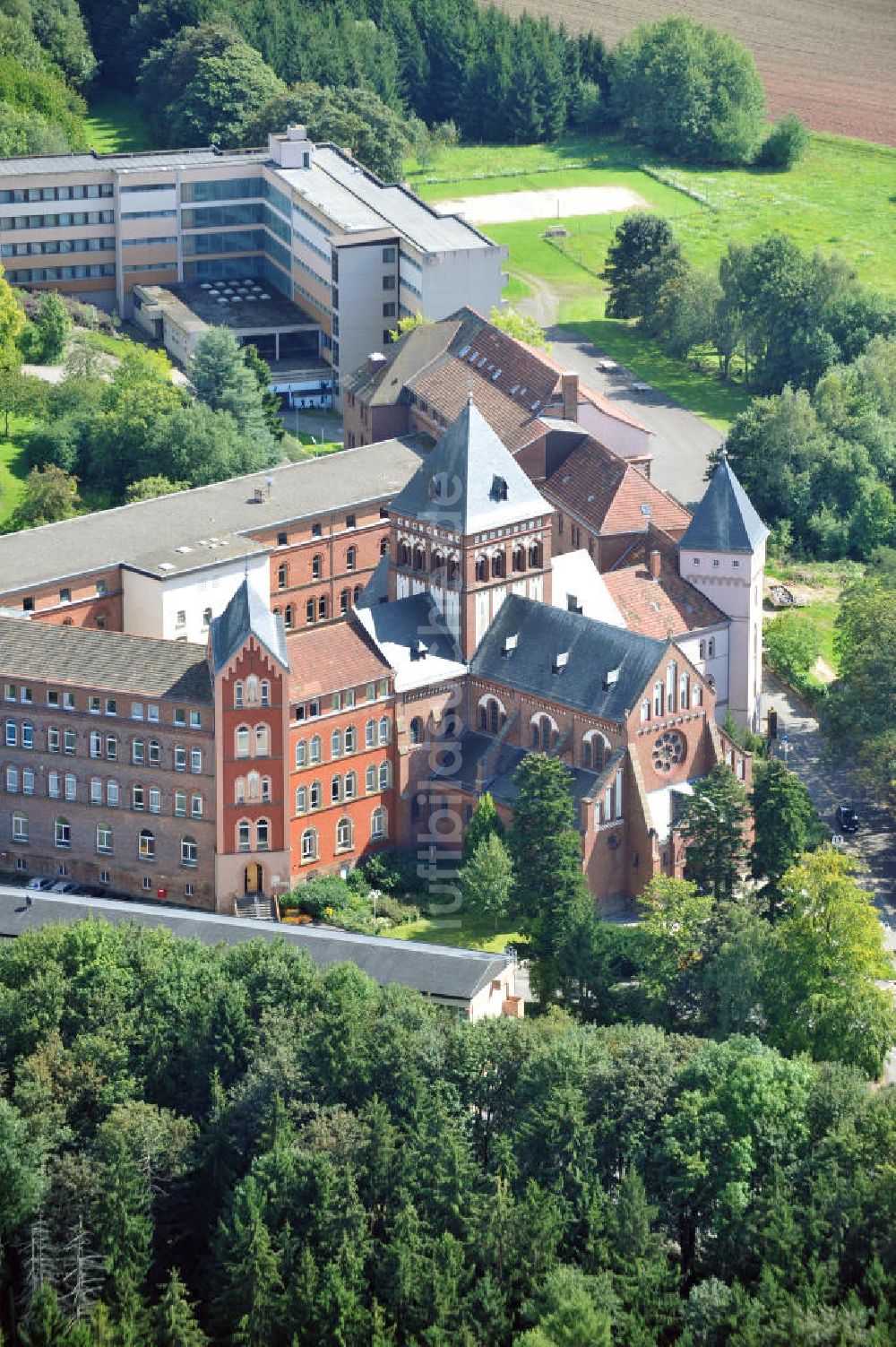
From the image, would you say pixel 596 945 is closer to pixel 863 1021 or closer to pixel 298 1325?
pixel 863 1021

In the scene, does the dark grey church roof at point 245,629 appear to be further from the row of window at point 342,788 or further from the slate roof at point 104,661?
the row of window at point 342,788

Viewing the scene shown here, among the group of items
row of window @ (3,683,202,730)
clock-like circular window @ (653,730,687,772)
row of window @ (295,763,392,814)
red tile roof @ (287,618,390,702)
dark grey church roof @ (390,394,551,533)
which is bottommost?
row of window @ (295,763,392,814)

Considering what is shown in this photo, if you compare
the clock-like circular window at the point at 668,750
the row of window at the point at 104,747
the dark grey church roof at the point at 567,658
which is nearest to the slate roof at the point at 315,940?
the row of window at the point at 104,747

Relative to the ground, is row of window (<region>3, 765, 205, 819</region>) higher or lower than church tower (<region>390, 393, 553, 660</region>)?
lower

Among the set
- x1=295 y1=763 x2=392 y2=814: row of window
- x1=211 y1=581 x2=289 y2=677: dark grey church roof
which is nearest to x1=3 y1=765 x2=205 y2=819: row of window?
x1=295 y1=763 x2=392 y2=814: row of window

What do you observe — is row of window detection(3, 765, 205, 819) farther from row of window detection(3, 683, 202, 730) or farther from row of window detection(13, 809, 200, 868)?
row of window detection(3, 683, 202, 730)

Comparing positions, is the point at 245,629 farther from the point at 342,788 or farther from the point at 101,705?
the point at 342,788

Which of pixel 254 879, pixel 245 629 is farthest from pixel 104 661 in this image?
pixel 254 879

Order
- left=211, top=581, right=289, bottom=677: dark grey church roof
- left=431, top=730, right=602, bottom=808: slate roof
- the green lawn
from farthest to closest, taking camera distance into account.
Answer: left=431, top=730, right=602, bottom=808: slate roof, the green lawn, left=211, top=581, right=289, bottom=677: dark grey church roof
